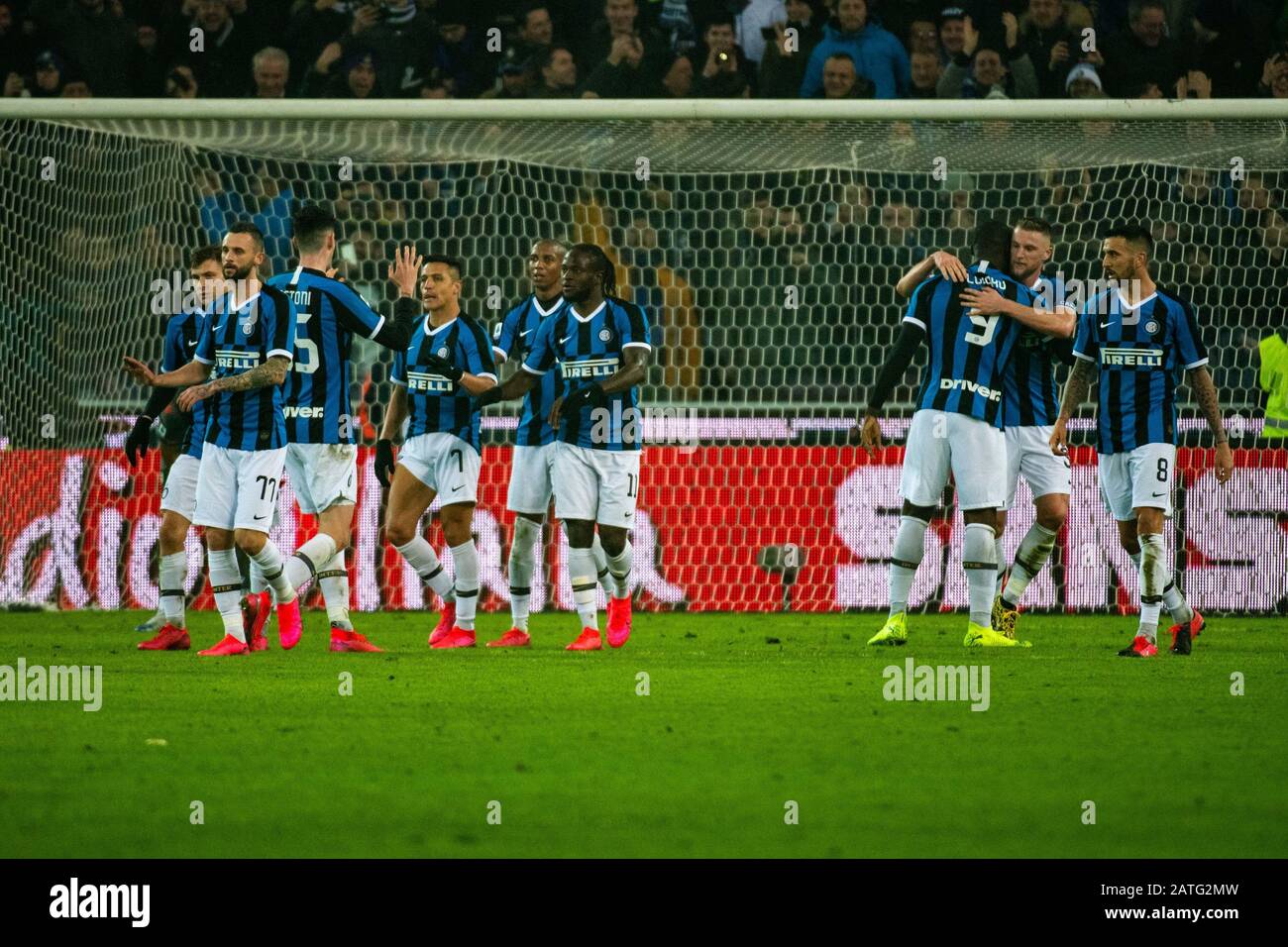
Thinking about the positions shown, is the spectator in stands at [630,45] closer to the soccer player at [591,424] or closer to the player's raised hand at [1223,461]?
the soccer player at [591,424]

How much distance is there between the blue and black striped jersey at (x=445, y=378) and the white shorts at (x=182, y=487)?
1267mm

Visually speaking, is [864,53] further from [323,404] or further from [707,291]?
[323,404]

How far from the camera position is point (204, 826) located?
14.1ft

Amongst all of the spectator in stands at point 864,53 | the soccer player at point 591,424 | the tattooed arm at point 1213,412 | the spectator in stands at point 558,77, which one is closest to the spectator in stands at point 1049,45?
the spectator in stands at point 864,53

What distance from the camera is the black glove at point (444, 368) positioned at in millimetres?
9297

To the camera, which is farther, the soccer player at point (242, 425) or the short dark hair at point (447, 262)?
the short dark hair at point (447, 262)

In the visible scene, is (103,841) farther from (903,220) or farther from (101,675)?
(903,220)

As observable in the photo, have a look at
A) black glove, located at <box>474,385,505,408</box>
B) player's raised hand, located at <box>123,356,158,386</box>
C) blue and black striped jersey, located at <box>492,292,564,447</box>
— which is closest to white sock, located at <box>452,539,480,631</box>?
blue and black striped jersey, located at <box>492,292,564,447</box>

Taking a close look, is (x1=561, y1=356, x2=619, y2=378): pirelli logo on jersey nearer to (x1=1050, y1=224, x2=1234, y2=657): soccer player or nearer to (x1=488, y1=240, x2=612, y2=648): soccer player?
(x1=488, y1=240, x2=612, y2=648): soccer player

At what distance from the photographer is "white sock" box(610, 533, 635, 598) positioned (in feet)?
30.6

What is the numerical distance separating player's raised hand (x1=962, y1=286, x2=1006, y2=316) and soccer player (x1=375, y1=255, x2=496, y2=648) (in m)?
2.47

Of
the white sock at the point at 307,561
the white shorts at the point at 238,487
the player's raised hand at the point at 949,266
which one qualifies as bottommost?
the white sock at the point at 307,561

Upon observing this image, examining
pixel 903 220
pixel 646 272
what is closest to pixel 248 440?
pixel 646 272

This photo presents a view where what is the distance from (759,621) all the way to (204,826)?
24.0ft
